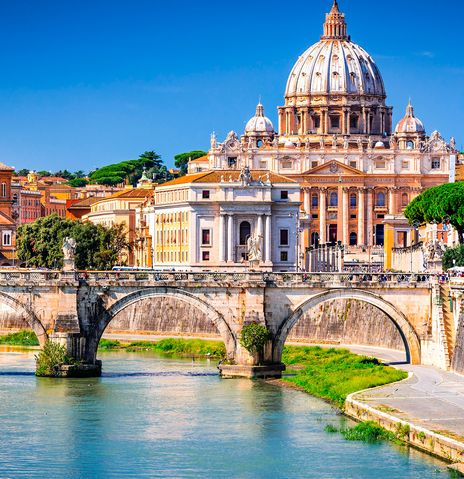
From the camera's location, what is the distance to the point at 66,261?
211ft

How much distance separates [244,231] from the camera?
108688 millimetres

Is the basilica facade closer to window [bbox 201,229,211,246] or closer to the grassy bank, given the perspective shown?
window [bbox 201,229,211,246]

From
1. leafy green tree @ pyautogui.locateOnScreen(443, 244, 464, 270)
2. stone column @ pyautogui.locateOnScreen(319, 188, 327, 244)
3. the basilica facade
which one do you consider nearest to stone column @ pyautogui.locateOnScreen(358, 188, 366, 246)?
the basilica facade

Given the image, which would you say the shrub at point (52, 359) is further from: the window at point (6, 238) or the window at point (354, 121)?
the window at point (354, 121)

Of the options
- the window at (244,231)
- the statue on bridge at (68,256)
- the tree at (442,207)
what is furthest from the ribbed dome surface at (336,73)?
the statue on bridge at (68,256)

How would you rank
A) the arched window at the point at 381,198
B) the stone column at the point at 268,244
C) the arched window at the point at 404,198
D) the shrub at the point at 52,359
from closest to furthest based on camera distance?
the shrub at the point at 52,359 < the stone column at the point at 268,244 < the arched window at the point at 404,198 < the arched window at the point at 381,198

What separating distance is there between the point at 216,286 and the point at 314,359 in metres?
8.02

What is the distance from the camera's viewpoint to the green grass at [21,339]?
8394 cm

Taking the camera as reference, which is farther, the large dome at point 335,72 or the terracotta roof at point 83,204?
the terracotta roof at point 83,204

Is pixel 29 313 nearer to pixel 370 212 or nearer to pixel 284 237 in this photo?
pixel 284 237

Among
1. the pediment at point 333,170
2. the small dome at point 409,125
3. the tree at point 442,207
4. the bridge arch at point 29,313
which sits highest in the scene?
the small dome at point 409,125

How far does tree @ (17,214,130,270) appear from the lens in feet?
378

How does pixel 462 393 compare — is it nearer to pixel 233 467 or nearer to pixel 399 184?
pixel 233 467

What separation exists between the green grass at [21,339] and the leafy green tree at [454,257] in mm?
19344
